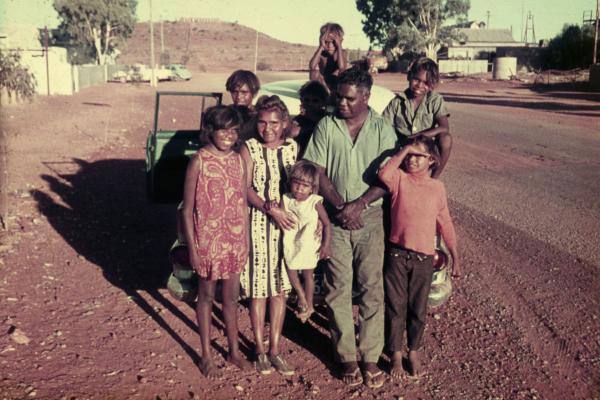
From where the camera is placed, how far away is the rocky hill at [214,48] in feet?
290

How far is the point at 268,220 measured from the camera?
3.76 m

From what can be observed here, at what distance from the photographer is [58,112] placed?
2142 cm

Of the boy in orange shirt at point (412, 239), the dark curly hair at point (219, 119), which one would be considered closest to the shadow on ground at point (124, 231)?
the boy in orange shirt at point (412, 239)

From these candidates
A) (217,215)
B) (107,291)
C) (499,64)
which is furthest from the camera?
(499,64)

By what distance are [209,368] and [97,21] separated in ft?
205

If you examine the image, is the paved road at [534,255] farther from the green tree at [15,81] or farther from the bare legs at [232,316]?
the green tree at [15,81]

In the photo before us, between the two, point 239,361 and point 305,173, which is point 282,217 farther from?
point 239,361

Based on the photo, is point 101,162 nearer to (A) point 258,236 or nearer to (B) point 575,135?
(A) point 258,236

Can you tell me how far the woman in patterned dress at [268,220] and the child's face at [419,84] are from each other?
3.79 ft

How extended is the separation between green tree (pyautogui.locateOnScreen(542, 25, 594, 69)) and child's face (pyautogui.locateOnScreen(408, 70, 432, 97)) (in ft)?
137

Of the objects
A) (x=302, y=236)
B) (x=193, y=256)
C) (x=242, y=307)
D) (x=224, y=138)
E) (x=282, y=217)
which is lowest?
(x=242, y=307)

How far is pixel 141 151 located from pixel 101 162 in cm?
161

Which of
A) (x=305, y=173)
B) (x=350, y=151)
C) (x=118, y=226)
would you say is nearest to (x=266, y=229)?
(x=305, y=173)

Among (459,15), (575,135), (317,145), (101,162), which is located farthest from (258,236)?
(459,15)
